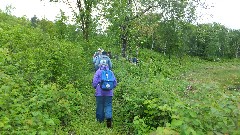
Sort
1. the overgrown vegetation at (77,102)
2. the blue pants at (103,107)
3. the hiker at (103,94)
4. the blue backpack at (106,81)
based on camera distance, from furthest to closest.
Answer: the blue pants at (103,107) < the hiker at (103,94) < the blue backpack at (106,81) < the overgrown vegetation at (77,102)

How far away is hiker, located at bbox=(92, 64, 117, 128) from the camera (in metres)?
8.97

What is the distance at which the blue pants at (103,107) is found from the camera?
29.8 feet

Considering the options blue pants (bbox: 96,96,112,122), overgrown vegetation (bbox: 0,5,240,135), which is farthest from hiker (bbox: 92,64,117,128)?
overgrown vegetation (bbox: 0,5,240,135)

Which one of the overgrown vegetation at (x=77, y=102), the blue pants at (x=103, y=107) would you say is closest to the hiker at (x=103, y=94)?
the blue pants at (x=103, y=107)

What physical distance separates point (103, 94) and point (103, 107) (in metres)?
0.48

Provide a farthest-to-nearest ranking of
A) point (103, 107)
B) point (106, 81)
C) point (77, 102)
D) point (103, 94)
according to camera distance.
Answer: point (77, 102), point (103, 107), point (103, 94), point (106, 81)

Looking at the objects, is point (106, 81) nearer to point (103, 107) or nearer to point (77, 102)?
point (103, 107)

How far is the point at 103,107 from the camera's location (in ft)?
30.6

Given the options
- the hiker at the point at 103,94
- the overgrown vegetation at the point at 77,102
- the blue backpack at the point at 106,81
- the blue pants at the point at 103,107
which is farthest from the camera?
the blue pants at the point at 103,107

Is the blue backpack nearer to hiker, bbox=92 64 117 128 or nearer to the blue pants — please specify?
hiker, bbox=92 64 117 128

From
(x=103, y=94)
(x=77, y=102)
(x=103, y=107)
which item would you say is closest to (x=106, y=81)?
(x=103, y=94)

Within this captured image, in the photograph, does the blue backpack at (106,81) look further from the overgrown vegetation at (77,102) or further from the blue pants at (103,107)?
A: the overgrown vegetation at (77,102)

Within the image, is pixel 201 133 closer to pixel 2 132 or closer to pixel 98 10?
pixel 2 132

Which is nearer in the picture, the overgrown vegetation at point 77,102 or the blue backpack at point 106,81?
the overgrown vegetation at point 77,102
